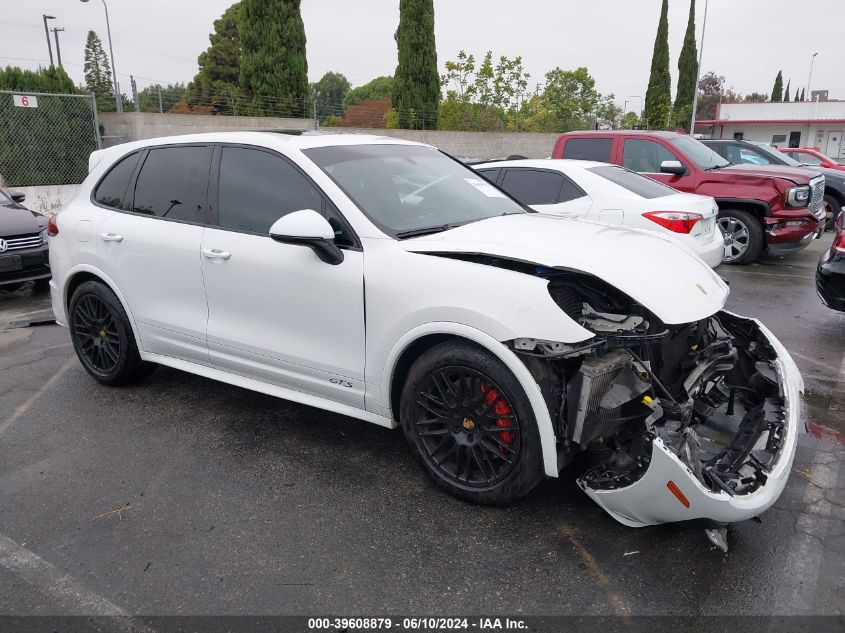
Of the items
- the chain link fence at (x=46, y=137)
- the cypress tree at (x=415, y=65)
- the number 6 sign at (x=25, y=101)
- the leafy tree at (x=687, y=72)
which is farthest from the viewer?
the leafy tree at (x=687, y=72)

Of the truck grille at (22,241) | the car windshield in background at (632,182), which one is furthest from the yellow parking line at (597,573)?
the truck grille at (22,241)

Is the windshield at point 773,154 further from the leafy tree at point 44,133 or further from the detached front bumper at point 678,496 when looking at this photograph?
the leafy tree at point 44,133

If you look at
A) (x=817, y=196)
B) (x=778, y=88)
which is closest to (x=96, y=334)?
(x=817, y=196)

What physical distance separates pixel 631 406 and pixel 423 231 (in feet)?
4.53

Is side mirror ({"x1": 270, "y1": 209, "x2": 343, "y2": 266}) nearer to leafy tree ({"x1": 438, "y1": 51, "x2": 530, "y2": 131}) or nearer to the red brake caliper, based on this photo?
the red brake caliper

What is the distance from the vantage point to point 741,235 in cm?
903

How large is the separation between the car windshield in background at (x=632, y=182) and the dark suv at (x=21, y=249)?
6.35 meters

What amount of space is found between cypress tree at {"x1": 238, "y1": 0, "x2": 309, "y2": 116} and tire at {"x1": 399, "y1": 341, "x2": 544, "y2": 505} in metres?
18.6

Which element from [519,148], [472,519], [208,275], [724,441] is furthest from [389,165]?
[519,148]

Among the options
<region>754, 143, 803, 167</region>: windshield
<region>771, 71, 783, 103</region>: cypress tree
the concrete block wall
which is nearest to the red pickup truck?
<region>754, 143, 803, 167</region>: windshield

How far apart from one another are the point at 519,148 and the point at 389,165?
68.9ft

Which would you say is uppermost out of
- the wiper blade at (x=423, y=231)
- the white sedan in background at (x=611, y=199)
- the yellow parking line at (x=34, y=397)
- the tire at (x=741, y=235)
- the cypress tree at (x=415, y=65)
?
the cypress tree at (x=415, y=65)

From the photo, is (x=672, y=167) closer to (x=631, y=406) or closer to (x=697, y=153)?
(x=697, y=153)

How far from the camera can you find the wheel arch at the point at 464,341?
2.75m
